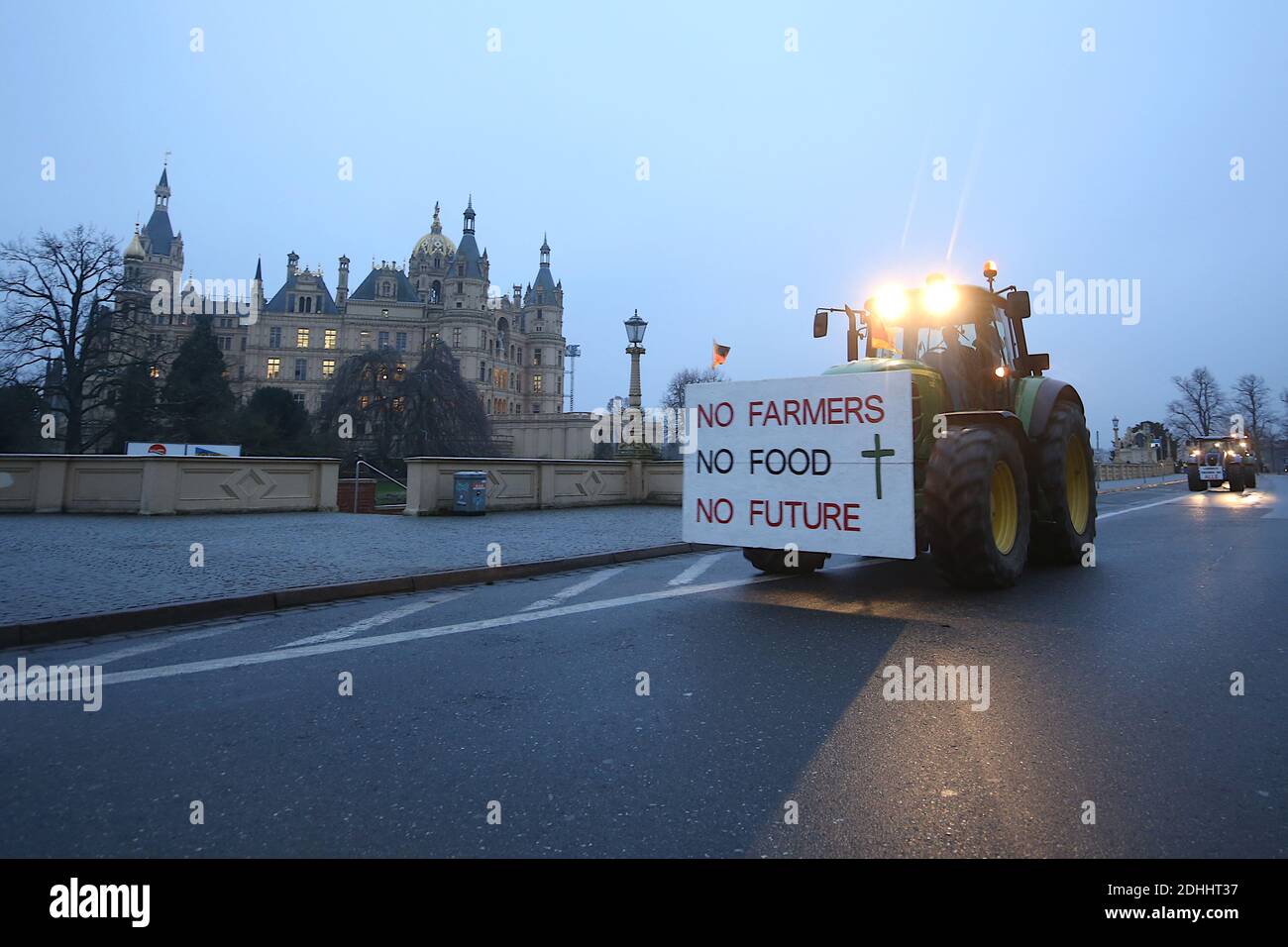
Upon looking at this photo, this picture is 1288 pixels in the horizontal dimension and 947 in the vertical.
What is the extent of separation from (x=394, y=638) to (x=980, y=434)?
208 inches

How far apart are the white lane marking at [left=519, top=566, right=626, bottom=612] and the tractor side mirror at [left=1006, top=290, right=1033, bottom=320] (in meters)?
5.75

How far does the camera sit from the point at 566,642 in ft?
17.3

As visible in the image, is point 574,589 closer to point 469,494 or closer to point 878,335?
point 878,335

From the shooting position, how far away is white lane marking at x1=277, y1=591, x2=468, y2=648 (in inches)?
213

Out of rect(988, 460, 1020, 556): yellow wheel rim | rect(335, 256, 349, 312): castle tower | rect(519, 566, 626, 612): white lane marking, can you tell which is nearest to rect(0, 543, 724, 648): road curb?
rect(519, 566, 626, 612): white lane marking

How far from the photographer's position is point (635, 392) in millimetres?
22250

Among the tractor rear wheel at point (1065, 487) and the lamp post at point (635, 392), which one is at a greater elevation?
the lamp post at point (635, 392)

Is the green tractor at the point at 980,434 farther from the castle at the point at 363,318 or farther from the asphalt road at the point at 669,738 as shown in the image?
the castle at the point at 363,318

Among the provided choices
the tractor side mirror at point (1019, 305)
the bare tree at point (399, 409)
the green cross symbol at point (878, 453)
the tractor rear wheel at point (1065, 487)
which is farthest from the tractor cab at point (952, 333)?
the bare tree at point (399, 409)

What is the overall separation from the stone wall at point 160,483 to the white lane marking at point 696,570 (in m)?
10.3

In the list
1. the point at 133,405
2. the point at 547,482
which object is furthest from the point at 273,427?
the point at 547,482

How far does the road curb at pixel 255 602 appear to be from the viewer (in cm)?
545
